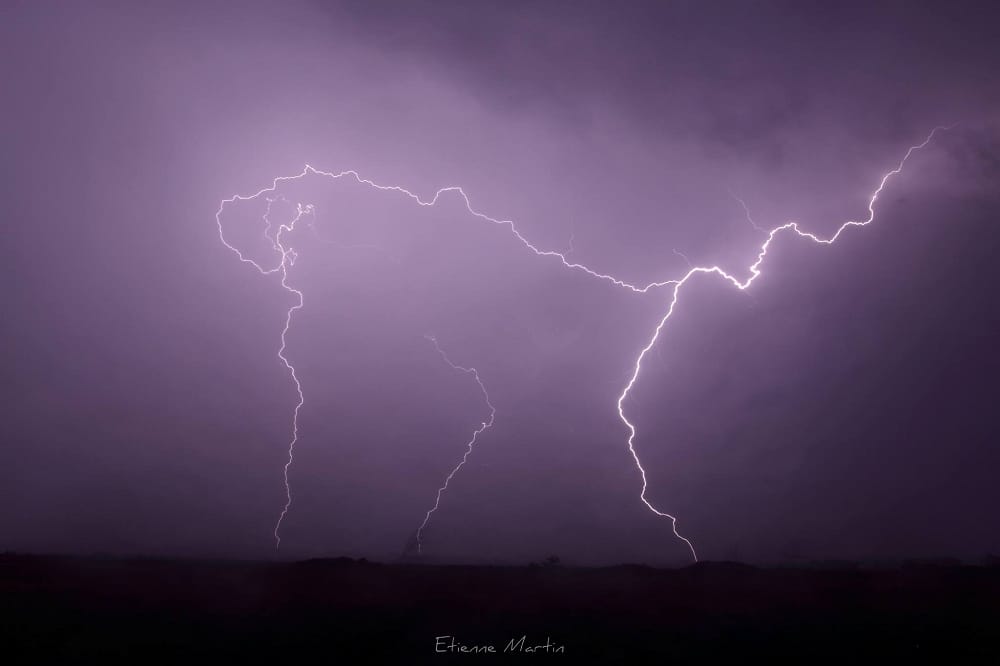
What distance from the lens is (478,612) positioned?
13.4 feet

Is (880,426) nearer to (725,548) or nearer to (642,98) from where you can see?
(725,548)

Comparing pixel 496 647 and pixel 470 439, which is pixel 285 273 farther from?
pixel 496 647

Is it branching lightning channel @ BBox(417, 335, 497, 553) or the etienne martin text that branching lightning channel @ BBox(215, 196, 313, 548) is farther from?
the etienne martin text

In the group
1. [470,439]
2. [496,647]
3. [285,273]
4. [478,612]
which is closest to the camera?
[496,647]

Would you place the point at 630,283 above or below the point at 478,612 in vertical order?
above

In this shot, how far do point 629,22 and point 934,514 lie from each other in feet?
16.2

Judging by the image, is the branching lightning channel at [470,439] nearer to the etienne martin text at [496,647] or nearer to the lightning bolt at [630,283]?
the lightning bolt at [630,283]

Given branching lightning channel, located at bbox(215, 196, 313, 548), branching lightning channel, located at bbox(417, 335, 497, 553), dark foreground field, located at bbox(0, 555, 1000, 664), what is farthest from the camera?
branching lightning channel, located at bbox(417, 335, 497, 553)

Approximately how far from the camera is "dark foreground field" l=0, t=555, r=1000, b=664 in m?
3.40

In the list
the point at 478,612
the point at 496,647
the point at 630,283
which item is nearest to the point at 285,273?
the point at 630,283

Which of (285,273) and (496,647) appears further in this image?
(285,273)

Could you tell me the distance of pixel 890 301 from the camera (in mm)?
5336

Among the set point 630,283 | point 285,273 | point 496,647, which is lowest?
point 496,647

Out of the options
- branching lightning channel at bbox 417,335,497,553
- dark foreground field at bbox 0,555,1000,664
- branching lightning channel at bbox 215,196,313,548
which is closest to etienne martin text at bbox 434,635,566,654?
dark foreground field at bbox 0,555,1000,664
